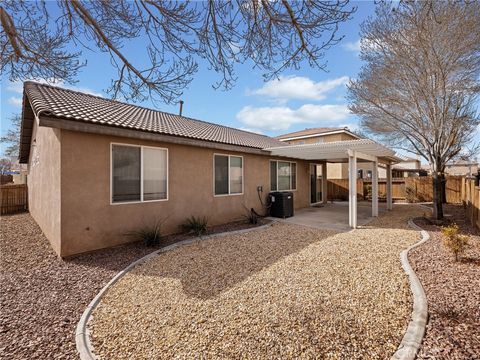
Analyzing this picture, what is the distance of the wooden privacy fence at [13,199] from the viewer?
1222 cm

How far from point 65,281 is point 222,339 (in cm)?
345

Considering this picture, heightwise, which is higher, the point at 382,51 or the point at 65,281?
the point at 382,51

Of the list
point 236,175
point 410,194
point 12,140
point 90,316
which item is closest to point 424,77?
point 236,175

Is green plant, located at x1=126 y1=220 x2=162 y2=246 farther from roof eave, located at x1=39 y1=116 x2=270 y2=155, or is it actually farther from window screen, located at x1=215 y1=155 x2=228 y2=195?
window screen, located at x1=215 y1=155 x2=228 y2=195

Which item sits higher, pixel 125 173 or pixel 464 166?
pixel 464 166

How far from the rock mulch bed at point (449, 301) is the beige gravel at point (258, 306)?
0.96 ft

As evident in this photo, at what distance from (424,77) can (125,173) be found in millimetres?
10124

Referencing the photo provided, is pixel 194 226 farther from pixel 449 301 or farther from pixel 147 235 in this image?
pixel 449 301

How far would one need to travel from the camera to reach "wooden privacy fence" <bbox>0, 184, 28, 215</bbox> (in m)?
12.2

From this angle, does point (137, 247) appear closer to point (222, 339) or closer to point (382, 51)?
point (222, 339)

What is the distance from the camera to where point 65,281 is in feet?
14.3

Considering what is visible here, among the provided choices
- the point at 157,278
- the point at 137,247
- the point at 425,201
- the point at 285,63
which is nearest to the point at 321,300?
the point at 157,278

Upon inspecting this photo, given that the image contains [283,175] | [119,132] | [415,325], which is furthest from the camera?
[283,175]

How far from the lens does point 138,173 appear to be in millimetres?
6539
